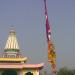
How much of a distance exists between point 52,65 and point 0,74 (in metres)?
8.95

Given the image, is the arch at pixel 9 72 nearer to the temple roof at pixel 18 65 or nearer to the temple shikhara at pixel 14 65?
the temple shikhara at pixel 14 65

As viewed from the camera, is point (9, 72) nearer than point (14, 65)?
No

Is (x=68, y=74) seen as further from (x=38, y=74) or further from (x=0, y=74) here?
(x=0, y=74)

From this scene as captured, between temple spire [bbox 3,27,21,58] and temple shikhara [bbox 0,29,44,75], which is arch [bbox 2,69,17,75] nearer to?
temple shikhara [bbox 0,29,44,75]

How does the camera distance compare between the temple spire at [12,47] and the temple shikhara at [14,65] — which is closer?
the temple shikhara at [14,65]

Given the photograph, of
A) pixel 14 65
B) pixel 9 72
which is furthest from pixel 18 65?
pixel 9 72

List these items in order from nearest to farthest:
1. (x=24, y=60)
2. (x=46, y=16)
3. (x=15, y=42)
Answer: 1. (x=46, y=16)
2. (x=24, y=60)
3. (x=15, y=42)

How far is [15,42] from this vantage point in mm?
47125

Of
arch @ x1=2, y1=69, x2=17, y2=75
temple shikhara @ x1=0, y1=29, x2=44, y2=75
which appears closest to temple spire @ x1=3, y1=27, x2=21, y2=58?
temple shikhara @ x1=0, y1=29, x2=44, y2=75

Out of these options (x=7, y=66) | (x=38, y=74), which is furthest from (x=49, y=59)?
(x=7, y=66)

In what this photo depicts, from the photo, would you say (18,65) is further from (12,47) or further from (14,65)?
(12,47)

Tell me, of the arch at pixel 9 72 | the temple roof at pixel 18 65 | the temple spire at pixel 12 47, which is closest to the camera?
the temple roof at pixel 18 65

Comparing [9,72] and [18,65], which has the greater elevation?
[18,65]

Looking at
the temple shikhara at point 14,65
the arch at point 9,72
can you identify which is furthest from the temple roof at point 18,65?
the arch at point 9,72
